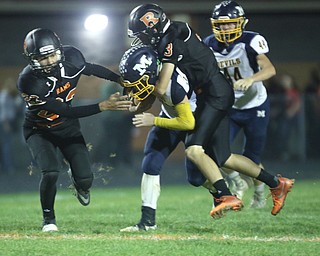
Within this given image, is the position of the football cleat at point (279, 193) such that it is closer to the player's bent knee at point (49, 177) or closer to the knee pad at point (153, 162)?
the knee pad at point (153, 162)

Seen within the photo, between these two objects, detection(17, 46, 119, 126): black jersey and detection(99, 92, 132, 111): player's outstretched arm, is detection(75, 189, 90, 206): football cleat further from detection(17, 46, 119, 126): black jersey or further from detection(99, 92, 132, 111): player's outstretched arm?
detection(99, 92, 132, 111): player's outstretched arm

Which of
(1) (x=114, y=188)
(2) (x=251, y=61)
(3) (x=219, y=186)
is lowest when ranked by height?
(1) (x=114, y=188)

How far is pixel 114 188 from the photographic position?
12305mm

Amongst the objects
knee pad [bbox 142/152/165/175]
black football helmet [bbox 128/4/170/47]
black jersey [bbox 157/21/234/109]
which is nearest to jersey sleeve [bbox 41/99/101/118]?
knee pad [bbox 142/152/165/175]

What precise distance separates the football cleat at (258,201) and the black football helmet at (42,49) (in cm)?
283

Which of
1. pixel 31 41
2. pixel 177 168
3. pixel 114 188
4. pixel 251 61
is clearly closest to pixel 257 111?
pixel 251 61

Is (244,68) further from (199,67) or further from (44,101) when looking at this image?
(44,101)

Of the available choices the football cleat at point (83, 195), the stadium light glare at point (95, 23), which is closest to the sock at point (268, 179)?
the football cleat at point (83, 195)

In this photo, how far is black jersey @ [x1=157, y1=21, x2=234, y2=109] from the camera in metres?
6.87

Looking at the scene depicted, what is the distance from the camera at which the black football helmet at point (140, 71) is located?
6473mm

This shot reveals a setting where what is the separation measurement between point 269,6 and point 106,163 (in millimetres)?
7950

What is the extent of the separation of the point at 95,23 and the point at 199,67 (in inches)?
517

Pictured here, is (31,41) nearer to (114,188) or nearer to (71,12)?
(114,188)

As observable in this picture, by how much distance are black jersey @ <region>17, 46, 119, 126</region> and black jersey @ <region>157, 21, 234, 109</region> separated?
65 centimetres
